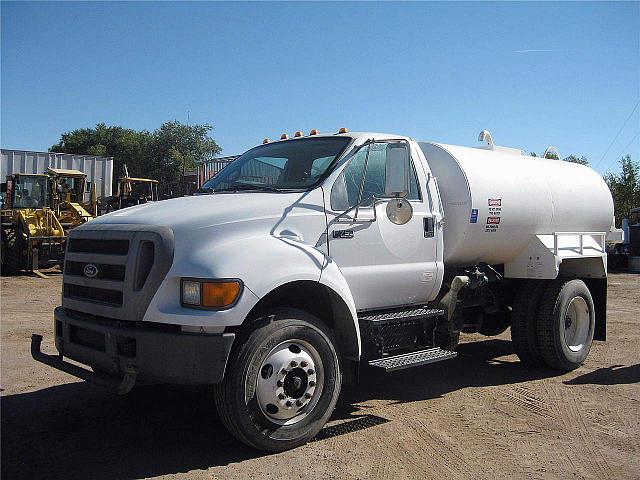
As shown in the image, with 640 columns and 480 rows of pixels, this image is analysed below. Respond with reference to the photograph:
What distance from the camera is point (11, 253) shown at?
56.4ft

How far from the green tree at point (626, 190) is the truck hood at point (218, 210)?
35651 millimetres

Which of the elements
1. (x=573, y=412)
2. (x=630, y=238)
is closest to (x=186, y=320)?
(x=573, y=412)

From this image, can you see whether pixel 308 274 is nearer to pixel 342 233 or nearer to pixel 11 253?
pixel 342 233

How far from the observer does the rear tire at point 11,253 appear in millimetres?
17172

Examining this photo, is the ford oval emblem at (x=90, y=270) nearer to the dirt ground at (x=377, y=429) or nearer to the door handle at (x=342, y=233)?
the dirt ground at (x=377, y=429)

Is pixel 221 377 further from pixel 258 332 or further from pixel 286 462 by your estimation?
pixel 286 462

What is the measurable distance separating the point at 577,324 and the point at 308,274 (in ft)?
15.5

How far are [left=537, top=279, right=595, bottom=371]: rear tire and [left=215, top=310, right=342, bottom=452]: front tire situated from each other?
342 centimetres

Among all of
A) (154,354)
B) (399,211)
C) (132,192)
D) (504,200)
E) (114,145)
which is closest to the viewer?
(154,354)

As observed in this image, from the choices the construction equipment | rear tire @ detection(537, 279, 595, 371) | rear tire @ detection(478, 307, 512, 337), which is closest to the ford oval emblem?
rear tire @ detection(478, 307, 512, 337)

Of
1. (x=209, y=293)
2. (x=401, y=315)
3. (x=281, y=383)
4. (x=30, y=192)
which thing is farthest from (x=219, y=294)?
(x=30, y=192)

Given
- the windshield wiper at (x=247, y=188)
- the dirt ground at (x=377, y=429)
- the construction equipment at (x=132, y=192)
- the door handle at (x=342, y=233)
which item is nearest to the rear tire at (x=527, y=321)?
the dirt ground at (x=377, y=429)

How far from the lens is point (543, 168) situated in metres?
7.63

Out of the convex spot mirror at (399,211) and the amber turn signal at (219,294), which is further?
the convex spot mirror at (399,211)
